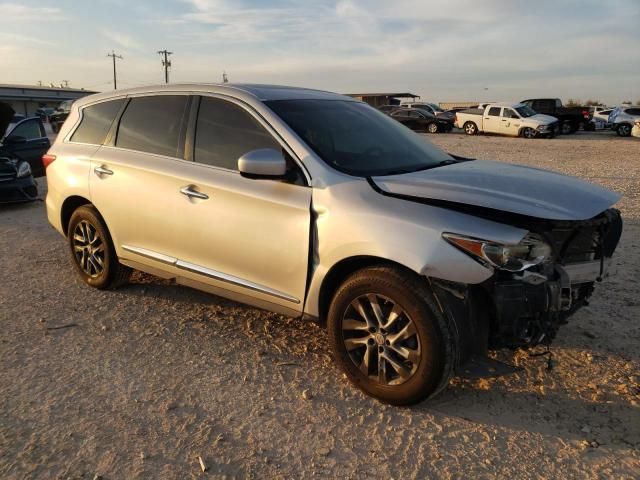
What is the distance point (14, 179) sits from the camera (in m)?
8.63

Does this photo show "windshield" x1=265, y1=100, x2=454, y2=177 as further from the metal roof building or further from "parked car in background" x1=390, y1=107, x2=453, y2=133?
the metal roof building

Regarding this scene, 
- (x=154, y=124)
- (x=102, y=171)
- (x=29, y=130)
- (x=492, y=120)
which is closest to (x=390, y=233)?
(x=154, y=124)

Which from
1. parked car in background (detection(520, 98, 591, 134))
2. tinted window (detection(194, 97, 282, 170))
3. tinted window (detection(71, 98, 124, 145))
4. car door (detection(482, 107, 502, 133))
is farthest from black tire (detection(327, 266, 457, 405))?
parked car in background (detection(520, 98, 591, 134))

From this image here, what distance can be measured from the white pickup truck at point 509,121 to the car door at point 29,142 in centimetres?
2298

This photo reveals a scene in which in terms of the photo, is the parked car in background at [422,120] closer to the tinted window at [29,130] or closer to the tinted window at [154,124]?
the tinted window at [29,130]

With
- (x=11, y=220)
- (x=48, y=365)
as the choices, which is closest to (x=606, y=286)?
(x=48, y=365)

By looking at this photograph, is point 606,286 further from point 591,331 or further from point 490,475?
point 490,475

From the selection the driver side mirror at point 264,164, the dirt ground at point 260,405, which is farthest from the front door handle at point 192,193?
the dirt ground at point 260,405

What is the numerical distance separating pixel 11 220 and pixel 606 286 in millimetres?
7695

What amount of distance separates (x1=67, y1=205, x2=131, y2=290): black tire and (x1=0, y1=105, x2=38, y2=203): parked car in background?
14.5 feet

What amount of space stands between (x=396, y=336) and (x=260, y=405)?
0.87 meters

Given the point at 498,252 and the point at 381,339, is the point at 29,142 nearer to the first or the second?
the point at 381,339

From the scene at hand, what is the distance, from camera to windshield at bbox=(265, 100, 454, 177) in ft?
11.6

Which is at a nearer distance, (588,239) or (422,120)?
(588,239)
